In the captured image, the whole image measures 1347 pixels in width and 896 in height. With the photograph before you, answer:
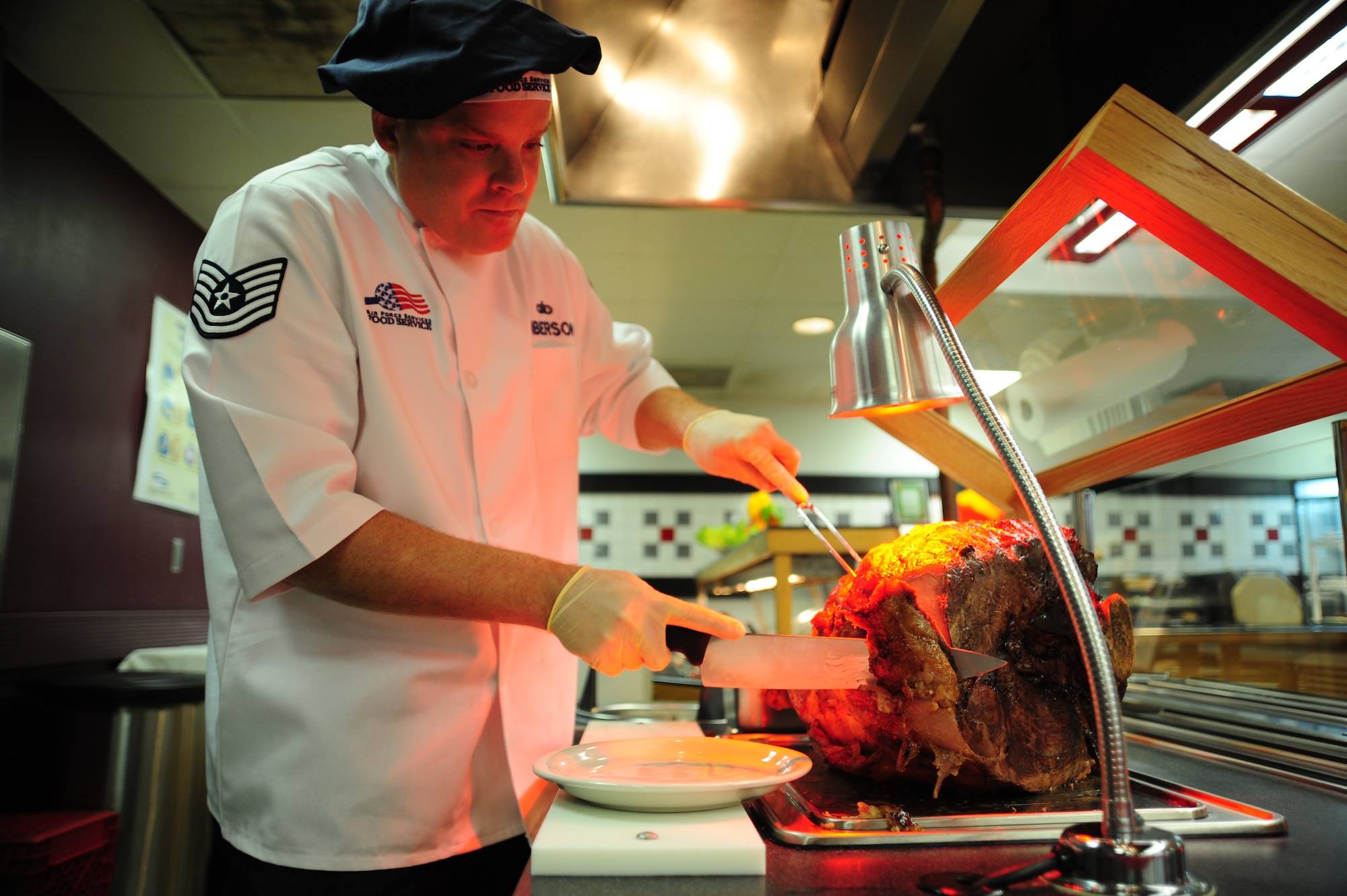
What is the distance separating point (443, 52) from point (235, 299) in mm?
478

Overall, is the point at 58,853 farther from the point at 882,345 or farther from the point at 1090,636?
the point at 1090,636

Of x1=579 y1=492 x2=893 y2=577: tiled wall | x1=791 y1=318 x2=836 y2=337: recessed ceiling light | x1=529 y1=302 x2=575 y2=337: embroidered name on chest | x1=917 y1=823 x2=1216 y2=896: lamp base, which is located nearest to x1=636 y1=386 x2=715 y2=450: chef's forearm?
x1=529 y1=302 x2=575 y2=337: embroidered name on chest

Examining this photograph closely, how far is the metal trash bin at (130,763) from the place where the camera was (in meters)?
2.72

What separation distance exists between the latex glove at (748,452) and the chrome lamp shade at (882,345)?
0.52m

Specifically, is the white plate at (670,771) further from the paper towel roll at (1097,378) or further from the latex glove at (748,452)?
the paper towel roll at (1097,378)

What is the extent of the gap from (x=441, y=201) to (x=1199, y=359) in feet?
3.95

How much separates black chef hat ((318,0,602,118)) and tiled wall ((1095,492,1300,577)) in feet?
4.56

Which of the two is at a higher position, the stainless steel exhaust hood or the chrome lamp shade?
the stainless steel exhaust hood

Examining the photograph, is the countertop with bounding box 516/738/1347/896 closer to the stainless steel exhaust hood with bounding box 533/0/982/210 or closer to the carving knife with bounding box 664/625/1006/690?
the carving knife with bounding box 664/625/1006/690

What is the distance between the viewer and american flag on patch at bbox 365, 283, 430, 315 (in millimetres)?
1382

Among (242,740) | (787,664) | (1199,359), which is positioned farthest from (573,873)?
(1199,359)

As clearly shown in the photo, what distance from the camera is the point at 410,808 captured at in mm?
1248

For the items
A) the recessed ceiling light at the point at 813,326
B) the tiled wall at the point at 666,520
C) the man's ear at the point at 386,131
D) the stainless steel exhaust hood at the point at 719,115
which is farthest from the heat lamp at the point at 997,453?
the tiled wall at the point at 666,520

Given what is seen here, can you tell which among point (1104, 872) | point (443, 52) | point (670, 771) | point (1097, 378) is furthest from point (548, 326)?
point (1104, 872)
